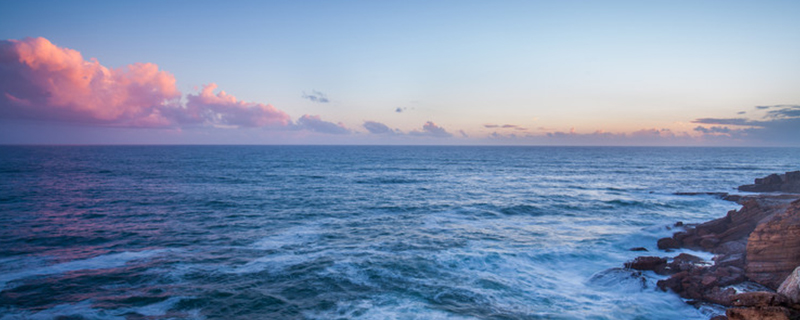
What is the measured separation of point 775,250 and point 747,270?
141 cm

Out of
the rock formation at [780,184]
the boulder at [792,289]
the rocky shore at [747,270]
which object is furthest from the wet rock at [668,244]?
the rock formation at [780,184]

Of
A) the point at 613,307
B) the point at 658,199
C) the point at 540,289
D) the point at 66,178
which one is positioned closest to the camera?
the point at 613,307

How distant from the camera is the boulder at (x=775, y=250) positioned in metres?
16.1

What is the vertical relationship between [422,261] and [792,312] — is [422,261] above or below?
below

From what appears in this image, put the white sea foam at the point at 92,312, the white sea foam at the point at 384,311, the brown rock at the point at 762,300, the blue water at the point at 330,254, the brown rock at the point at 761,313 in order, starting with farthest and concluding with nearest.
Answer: the blue water at the point at 330,254, the white sea foam at the point at 384,311, the white sea foam at the point at 92,312, the brown rock at the point at 762,300, the brown rock at the point at 761,313

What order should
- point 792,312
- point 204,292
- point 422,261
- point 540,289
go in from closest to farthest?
1. point 792,312
2. point 204,292
3. point 540,289
4. point 422,261

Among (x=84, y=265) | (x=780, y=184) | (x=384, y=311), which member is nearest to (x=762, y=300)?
(x=384, y=311)

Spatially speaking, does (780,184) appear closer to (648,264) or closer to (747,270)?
(747,270)

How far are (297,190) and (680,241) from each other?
40.9 metres

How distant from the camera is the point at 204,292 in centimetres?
1692

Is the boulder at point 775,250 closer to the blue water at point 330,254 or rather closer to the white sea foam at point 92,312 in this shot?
the blue water at point 330,254

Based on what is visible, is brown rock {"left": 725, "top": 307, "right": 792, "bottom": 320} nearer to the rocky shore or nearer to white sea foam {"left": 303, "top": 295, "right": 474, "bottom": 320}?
the rocky shore

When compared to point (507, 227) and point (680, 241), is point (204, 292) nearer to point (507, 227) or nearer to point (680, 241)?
point (507, 227)

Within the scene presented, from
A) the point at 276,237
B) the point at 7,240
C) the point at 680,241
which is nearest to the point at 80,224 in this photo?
the point at 7,240
